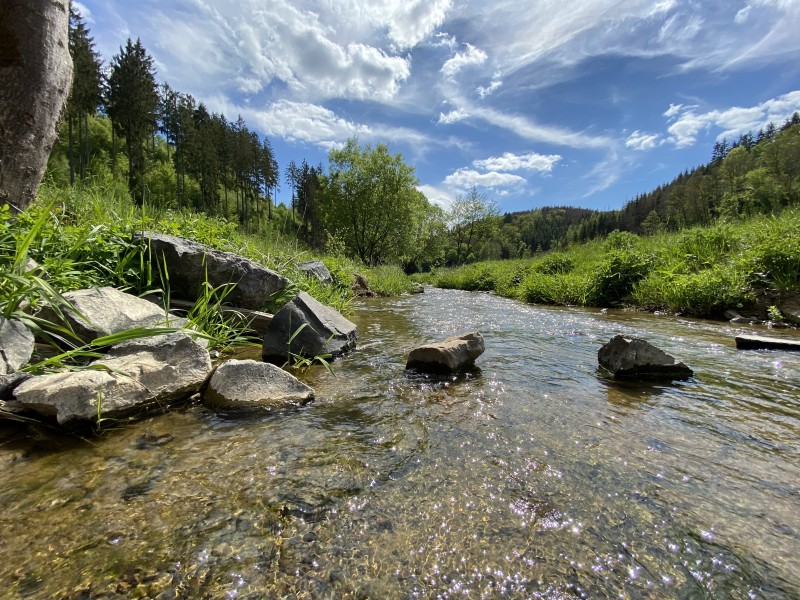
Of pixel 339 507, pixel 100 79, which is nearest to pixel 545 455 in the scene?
pixel 339 507

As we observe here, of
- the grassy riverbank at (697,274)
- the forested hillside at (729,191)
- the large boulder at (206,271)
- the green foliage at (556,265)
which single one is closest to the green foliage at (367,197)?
the forested hillside at (729,191)

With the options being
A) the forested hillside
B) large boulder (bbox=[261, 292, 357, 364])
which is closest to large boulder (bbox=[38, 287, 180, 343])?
large boulder (bbox=[261, 292, 357, 364])

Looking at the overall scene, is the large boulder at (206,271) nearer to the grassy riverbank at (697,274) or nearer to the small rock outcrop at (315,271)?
the small rock outcrop at (315,271)

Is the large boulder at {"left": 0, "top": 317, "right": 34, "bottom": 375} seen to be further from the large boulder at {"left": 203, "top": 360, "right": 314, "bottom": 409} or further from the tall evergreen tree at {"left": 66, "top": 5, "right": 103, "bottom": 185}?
the tall evergreen tree at {"left": 66, "top": 5, "right": 103, "bottom": 185}

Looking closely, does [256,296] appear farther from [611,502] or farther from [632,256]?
[632,256]

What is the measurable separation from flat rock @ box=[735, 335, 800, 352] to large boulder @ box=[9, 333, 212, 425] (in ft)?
22.5

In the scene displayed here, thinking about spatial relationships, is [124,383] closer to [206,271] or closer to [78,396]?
[78,396]

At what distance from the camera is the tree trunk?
13.0 ft

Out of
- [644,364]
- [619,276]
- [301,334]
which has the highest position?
[619,276]

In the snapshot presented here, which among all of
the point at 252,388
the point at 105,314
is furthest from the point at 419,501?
the point at 105,314

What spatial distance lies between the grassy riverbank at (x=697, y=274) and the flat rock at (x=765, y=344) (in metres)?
3.34

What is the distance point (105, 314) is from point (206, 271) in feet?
5.13

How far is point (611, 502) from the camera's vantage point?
189cm

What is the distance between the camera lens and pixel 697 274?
30.8ft
